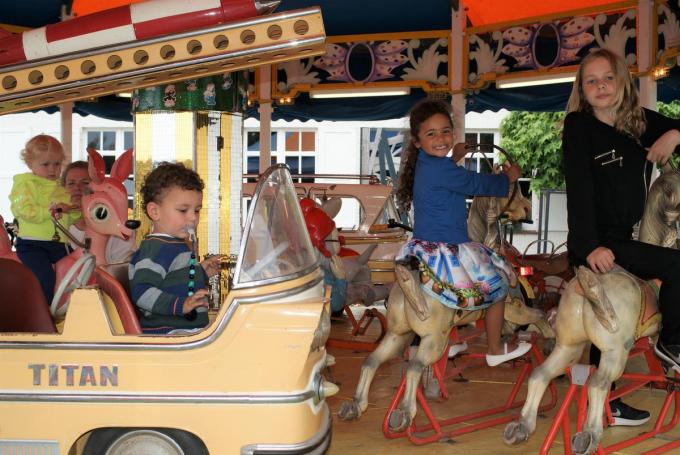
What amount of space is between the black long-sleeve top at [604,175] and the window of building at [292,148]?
603 inches

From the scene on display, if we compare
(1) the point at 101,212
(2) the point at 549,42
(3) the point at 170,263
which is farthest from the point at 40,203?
(2) the point at 549,42

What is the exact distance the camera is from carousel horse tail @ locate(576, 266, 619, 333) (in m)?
3.18

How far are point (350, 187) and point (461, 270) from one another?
15.0 ft

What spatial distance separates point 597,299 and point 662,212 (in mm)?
510

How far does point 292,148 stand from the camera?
63.9 ft

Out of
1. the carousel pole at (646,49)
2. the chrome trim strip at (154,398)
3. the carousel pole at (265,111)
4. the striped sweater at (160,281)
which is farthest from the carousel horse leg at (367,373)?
the carousel pole at (265,111)

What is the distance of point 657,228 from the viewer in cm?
341

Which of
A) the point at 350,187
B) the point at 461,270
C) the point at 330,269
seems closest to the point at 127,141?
the point at 350,187

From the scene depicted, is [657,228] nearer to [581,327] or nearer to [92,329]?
[581,327]

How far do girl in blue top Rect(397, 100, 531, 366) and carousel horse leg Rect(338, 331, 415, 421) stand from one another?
0.35 metres

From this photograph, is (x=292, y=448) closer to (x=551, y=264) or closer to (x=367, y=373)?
(x=367, y=373)

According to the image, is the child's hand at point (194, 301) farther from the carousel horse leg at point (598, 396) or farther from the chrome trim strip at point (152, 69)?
the carousel horse leg at point (598, 396)

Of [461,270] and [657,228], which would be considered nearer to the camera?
[657,228]

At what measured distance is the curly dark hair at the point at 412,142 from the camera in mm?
4164
